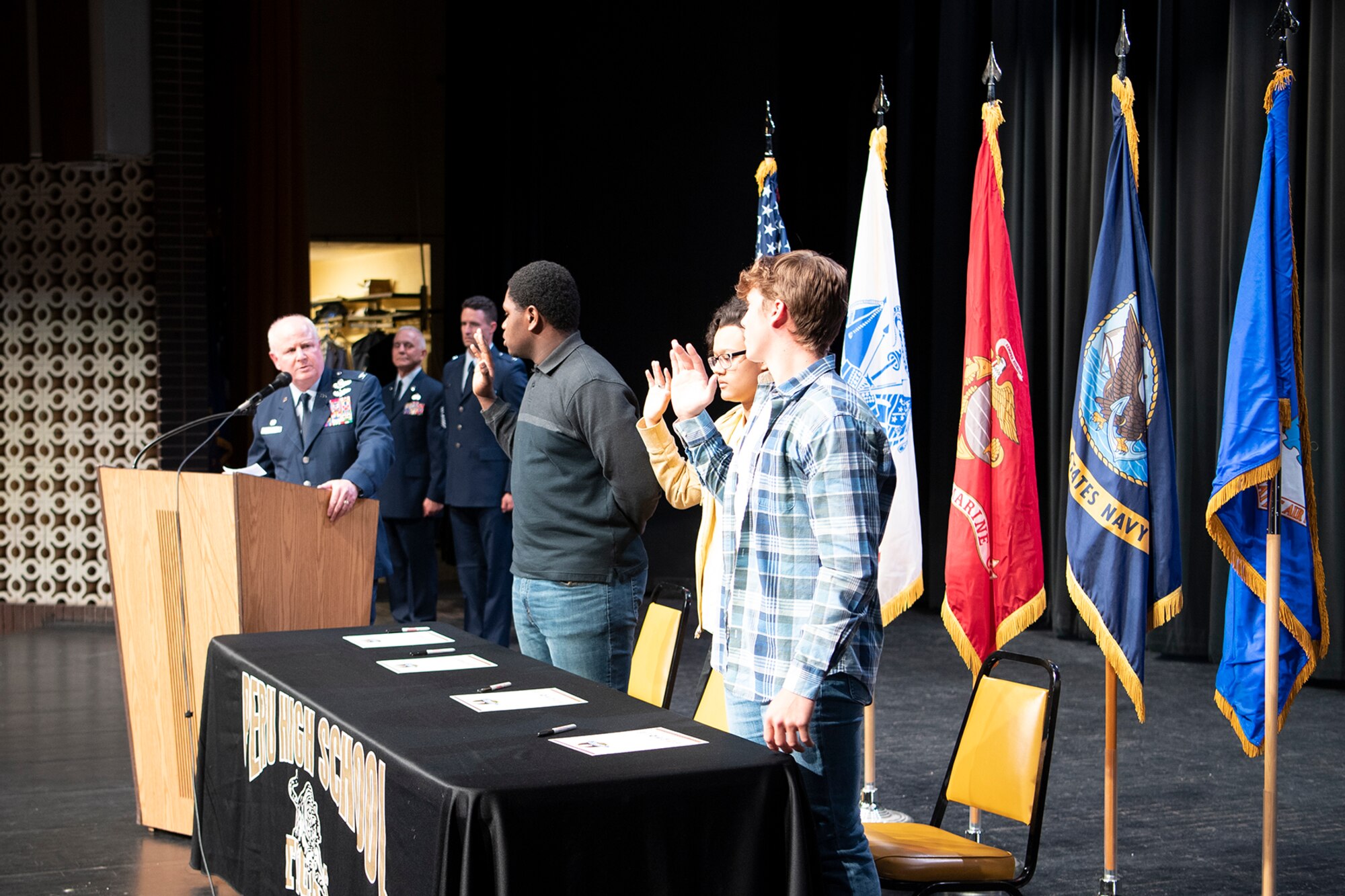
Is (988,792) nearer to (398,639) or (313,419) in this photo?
(398,639)

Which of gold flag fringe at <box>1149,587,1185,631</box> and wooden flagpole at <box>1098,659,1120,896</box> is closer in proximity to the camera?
wooden flagpole at <box>1098,659,1120,896</box>

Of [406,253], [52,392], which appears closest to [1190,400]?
[52,392]

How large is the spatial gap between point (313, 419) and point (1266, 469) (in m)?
2.87

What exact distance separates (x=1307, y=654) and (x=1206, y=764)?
5.63ft

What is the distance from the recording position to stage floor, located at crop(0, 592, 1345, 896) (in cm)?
358

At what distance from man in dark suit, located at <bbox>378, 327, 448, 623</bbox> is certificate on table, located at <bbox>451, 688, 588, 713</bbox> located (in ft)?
14.9

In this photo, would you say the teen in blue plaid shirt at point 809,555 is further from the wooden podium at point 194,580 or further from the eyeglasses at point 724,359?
the wooden podium at point 194,580

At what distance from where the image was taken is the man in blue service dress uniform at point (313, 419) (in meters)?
4.33

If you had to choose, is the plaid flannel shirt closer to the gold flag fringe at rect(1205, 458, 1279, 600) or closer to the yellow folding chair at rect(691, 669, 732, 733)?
the yellow folding chair at rect(691, 669, 732, 733)

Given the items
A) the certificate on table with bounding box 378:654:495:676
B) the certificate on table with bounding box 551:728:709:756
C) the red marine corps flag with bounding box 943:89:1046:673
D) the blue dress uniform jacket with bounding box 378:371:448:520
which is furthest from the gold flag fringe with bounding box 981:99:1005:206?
the blue dress uniform jacket with bounding box 378:371:448:520

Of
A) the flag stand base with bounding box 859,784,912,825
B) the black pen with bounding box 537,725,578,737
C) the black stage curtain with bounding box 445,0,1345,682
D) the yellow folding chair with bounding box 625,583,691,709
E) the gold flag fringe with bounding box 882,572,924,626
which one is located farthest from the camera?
the black stage curtain with bounding box 445,0,1345,682

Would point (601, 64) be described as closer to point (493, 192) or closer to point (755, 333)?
point (493, 192)

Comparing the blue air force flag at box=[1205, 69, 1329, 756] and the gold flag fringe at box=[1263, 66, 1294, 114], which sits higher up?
the gold flag fringe at box=[1263, 66, 1294, 114]

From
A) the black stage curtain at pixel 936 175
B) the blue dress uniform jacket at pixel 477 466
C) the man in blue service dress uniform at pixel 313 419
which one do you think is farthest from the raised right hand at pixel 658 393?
the black stage curtain at pixel 936 175
